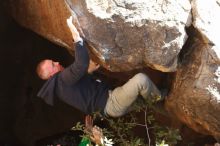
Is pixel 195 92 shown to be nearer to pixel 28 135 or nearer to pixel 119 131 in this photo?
pixel 119 131

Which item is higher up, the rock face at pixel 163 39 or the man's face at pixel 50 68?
the rock face at pixel 163 39

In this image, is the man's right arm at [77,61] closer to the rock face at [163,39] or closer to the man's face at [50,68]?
the rock face at [163,39]

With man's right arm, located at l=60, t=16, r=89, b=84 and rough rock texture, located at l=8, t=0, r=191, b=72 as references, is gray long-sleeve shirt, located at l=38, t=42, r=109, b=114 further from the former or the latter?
rough rock texture, located at l=8, t=0, r=191, b=72

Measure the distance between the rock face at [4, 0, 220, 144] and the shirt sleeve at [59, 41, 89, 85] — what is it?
0.17 meters

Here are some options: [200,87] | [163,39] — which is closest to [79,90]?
[163,39]

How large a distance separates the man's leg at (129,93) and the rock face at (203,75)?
13.1 inches

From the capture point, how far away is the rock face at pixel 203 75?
4.56 m

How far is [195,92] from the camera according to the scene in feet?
15.3

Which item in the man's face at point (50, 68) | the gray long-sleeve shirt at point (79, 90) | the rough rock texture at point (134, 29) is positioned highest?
the rough rock texture at point (134, 29)

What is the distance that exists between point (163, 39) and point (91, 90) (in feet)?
3.93

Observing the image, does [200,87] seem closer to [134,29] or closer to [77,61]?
[134,29]

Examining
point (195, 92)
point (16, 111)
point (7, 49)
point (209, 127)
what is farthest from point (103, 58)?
point (16, 111)

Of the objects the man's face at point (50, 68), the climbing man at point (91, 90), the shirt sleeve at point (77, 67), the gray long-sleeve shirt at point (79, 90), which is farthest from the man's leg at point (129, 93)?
the man's face at point (50, 68)

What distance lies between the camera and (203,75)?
4.61 m
